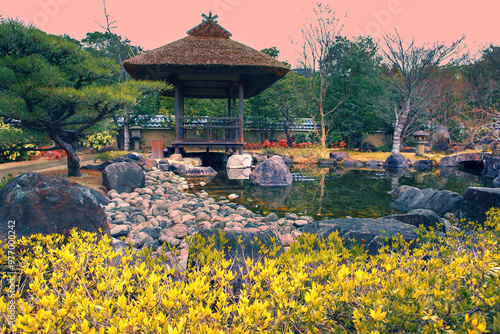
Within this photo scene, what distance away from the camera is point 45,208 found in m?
2.96

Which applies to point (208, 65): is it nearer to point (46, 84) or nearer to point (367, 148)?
point (46, 84)

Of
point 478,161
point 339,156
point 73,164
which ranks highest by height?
point 73,164

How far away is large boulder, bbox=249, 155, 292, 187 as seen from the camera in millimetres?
9750

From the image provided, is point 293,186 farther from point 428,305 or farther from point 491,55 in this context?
point 491,55

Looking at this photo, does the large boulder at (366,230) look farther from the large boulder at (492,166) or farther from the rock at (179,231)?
the large boulder at (492,166)

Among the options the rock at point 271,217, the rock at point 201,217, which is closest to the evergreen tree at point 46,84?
the rock at point 201,217

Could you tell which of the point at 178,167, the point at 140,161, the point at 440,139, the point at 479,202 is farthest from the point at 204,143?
the point at 440,139

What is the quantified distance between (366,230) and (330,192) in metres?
5.38

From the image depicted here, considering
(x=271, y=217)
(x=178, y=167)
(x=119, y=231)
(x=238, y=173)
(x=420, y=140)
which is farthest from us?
(x=420, y=140)

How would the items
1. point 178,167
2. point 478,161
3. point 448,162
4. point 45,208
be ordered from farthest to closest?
point 448,162, point 478,161, point 178,167, point 45,208

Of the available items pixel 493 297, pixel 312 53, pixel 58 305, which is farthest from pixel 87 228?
pixel 312 53

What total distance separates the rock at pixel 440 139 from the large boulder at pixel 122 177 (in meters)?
18.9

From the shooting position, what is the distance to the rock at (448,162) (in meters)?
15.6

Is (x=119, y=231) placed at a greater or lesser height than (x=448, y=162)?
lesser
